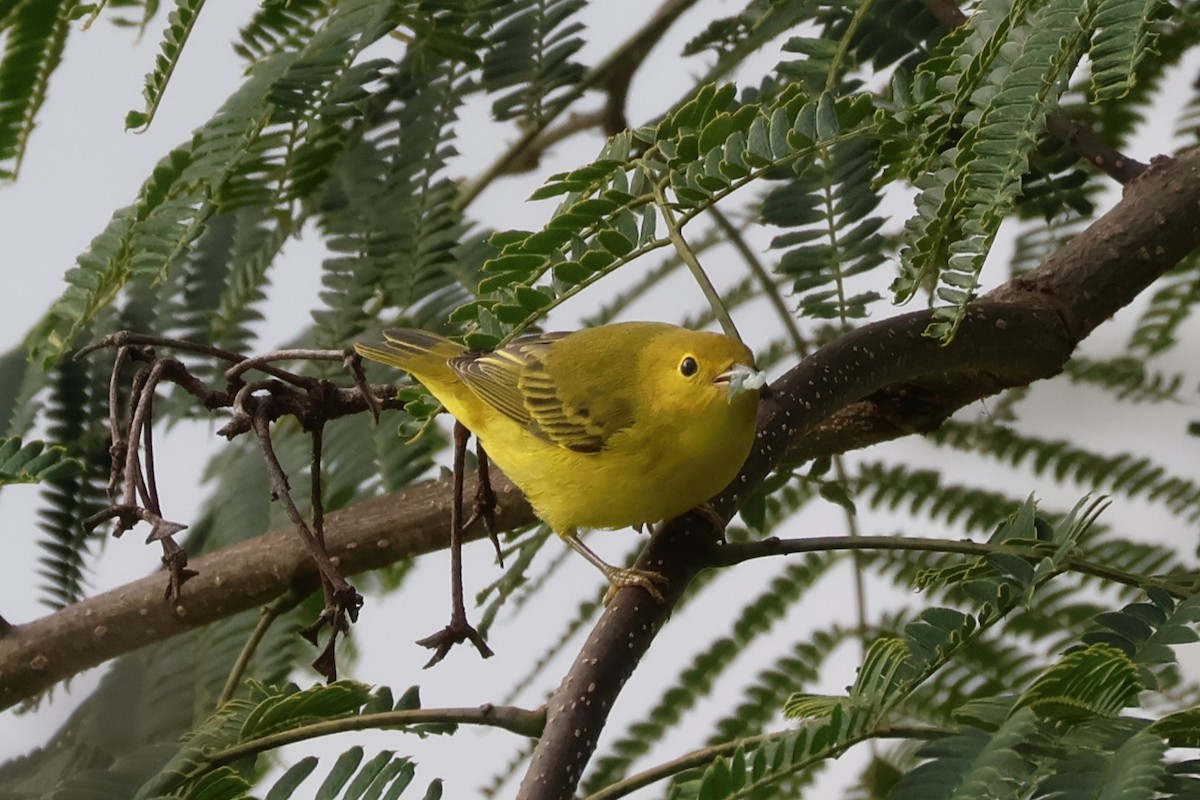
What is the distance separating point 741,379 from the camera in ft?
2.84

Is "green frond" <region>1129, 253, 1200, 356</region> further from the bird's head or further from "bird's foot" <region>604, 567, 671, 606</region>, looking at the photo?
"bird's foot" <region>604, 567, 671, 606</region>

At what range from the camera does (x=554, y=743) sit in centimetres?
57

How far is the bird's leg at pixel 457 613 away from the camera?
0.67 m

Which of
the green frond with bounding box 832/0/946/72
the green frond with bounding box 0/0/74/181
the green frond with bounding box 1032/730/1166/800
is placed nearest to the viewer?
the green frond with bounding box 1032/730/1166/800

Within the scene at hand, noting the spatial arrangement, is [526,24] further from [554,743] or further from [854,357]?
[554,743]

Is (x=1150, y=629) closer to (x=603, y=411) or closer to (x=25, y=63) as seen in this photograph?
→ (x=603, y=411)

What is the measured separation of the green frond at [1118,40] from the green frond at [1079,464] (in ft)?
2.56

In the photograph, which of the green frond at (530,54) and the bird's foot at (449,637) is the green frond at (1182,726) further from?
the green frond at (530,54)

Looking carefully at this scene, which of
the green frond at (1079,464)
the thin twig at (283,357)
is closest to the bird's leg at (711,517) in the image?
the thin twig at (283,357)

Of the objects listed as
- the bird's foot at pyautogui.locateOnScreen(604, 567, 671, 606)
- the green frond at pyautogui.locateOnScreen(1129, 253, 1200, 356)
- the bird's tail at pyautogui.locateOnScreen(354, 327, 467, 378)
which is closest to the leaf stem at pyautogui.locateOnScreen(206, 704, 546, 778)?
the bird's foot at pyautogui.locateOnScreen(604, 567, 671, 606)

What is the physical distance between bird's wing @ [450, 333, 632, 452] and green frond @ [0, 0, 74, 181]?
0.39 m

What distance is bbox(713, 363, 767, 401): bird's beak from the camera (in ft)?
2.54

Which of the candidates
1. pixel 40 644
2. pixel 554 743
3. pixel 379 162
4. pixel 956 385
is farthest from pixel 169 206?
pixel 956 385

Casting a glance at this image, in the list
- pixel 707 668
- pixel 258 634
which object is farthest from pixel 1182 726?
pixel 707 668
